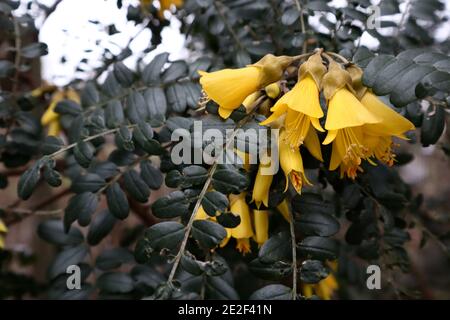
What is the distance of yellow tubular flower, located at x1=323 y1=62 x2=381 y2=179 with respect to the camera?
773 mm

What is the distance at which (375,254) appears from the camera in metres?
1.13

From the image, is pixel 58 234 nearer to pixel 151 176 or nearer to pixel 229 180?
pixel 151 176

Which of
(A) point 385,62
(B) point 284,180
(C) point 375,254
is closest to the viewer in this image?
(A) point 385,62

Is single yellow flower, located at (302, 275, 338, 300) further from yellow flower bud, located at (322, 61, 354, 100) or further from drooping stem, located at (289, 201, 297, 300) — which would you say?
yellow flower bud, located at (322, 61, 354, 100)

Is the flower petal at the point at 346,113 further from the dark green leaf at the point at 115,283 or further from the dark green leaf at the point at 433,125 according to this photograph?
the dark green leaf at the point at 115,283

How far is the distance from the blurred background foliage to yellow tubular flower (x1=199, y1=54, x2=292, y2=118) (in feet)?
0.09

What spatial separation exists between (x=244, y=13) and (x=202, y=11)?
0.10 m

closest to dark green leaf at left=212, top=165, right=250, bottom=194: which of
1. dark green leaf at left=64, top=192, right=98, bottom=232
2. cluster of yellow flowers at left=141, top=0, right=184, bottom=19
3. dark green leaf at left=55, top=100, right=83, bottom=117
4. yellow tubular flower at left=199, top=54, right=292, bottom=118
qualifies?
yellow tubular flower at left=199, top=54, right=292, bottom=118

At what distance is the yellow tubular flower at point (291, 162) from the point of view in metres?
0.83

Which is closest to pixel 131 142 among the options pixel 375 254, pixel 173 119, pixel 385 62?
pixel 173 119

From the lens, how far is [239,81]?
0.87m

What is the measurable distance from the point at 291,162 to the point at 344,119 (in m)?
0.11

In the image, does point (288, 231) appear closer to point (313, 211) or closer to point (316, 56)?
point (313, 211)

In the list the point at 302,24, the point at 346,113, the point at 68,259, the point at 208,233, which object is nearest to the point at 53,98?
the point at 68,259
